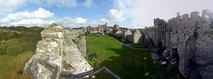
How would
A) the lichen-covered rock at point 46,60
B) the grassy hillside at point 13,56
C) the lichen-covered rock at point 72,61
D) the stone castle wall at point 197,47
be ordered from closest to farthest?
1. the lichen-covered rock at point 46,60
2. the grassy hillside at point 13,56
3. the lichen-covered rock at point 72,61
4. the stone castle wall at point 197,47

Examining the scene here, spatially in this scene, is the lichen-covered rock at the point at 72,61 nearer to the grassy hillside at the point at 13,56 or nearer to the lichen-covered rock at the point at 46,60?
the lichen-covered rock at the point at 46,60

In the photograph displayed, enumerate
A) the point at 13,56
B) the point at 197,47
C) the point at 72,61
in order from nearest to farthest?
1. the point at 72,61
2. the point at 13,56
3. the point at 197,47

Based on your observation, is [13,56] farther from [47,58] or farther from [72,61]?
[47,58]

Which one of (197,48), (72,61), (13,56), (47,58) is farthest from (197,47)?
(13,56)

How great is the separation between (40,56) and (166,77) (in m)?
14.1

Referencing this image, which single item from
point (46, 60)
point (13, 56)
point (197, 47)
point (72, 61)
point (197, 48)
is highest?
point (46, 60)

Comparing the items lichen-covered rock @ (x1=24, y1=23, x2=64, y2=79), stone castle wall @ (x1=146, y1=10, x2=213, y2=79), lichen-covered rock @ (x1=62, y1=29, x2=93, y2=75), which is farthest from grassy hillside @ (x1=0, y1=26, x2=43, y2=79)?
stone castle wall @ (x1=146, y1=10, x2=213, y2=79)

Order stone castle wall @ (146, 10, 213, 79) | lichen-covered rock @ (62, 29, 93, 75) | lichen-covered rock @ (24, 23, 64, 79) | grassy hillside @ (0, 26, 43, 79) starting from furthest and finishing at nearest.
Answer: stone castle wall @ (146, 10, 213, 79) → lichen-covered rock @ (62, 29, 93, 75) → grassy hillside @ (0, 26, 43, 79) → lichen-covered rock @ (24, 23, 64, 79)

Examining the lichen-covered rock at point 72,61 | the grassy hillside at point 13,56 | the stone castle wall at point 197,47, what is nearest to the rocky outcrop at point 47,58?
the grassy hillside at point 13,56

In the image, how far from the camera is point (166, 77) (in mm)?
12961

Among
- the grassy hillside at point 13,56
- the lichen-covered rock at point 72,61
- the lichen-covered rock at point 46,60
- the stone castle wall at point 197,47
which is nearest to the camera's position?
the lichen-covered rock at point 46,60

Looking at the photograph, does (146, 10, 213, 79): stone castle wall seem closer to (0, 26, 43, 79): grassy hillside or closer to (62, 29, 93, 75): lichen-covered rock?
(62, 29, 93, 75): lichen-covered rock

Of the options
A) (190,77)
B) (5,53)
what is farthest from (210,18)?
(5,53)

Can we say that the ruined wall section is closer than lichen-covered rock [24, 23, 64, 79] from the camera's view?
No
